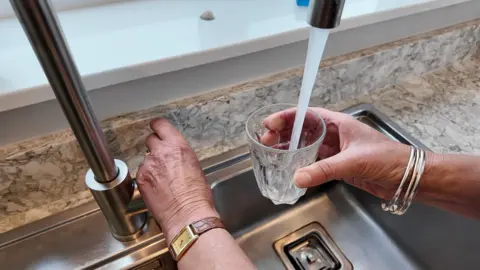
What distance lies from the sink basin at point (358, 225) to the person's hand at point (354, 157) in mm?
123

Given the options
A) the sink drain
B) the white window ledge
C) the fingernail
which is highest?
the white window ledge

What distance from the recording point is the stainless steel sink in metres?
0.52

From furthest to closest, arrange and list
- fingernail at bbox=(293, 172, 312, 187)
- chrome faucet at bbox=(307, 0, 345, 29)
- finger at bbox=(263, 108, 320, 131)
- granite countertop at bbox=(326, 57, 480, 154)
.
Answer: granite countertop at bbox=(326, 57, 480, 154) < finger at bbox=(263, 108, 320, 131) < fingernail at bbox=(293, 172, 312, 187) < chrome faucet at bbox=(307, 0, 345, 29)

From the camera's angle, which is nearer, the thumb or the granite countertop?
the thumb

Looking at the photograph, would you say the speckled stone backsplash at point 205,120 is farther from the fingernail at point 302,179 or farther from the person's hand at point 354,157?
the fingernail at point 302,179

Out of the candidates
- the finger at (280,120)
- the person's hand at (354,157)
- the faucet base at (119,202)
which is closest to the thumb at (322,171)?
the person's hand at (354,157)

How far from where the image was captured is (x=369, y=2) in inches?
29.0

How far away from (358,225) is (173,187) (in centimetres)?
41

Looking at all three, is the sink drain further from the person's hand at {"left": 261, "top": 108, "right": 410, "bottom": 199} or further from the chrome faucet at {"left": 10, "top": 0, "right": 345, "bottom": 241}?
the chrome faucet at {"left": 10, "top": 0, "right": 345, "bottom": 241}

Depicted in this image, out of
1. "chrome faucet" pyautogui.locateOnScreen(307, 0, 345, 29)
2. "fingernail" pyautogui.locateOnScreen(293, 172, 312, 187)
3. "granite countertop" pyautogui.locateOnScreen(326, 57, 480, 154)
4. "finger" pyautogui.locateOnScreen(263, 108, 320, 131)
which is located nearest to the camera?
"chrome faucet" pyautogui.locateOnScreen(307, 0, 345, 29)

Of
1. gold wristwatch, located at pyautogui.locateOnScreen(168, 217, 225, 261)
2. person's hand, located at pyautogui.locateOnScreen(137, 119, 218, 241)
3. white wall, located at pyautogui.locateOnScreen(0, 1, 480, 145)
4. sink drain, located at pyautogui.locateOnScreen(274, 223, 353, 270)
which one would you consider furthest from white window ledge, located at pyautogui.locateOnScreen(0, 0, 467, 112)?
sink drain, located at pyautogui.locateOnScreen(274, 223, 353, 270)

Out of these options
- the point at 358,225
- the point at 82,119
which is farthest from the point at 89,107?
the point at 358,225

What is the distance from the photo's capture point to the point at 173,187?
0.51m

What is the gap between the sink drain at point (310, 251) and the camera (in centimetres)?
64
